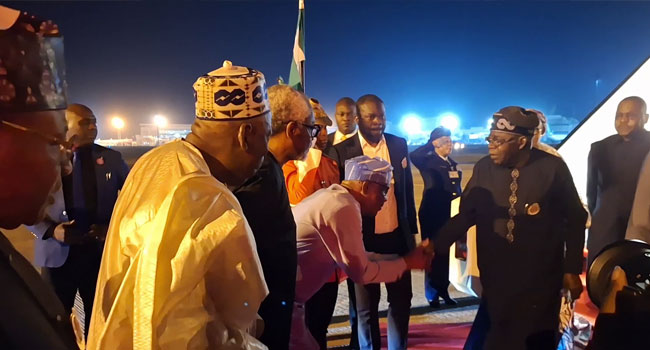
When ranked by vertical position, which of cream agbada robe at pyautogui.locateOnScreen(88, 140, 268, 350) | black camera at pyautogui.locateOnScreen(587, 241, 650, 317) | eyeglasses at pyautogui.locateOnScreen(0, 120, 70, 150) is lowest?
black camera at pyautogui.locateOnScreen(587, 241, 650, 317)

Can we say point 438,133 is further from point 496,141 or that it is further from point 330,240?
point 330,240

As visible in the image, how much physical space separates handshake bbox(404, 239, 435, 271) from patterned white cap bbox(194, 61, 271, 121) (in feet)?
7.15

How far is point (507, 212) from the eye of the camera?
3662 mm

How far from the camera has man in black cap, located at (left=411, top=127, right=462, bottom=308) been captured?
20.6 feet

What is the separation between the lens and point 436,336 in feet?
17.0

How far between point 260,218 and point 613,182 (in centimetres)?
454

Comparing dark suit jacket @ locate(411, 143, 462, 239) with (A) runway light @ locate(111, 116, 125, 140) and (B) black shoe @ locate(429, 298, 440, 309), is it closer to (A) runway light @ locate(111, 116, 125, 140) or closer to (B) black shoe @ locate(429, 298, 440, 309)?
(B) black shoe @ locate(429, 298, 440, 309)

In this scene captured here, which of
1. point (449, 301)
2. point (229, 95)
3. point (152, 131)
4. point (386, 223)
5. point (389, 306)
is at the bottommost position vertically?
point (449, 301)

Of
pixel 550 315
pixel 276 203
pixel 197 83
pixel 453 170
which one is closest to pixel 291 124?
pixel 276 203

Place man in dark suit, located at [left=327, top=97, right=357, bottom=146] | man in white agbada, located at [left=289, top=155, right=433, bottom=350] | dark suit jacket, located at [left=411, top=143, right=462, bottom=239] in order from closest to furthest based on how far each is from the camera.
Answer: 1. man in white agbada, located at [left=289, top=155, right=433, bottom=350]
2. man in dark suit, located at [left=327, top=97, right=357, bottom=146]
3. dark suit jacket, located at [left=411, top=143, right=462, bottom=239]

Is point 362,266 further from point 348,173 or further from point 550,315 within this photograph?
point 550,315

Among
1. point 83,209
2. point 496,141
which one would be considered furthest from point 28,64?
point 83,209

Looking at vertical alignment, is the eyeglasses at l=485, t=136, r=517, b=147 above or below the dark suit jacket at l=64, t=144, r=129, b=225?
above

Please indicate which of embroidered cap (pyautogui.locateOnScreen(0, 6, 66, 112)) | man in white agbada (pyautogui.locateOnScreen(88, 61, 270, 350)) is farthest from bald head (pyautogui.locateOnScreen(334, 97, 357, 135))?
embroidered cap (pyautogui.locateOnScreen(0, 6, 66, 112))
